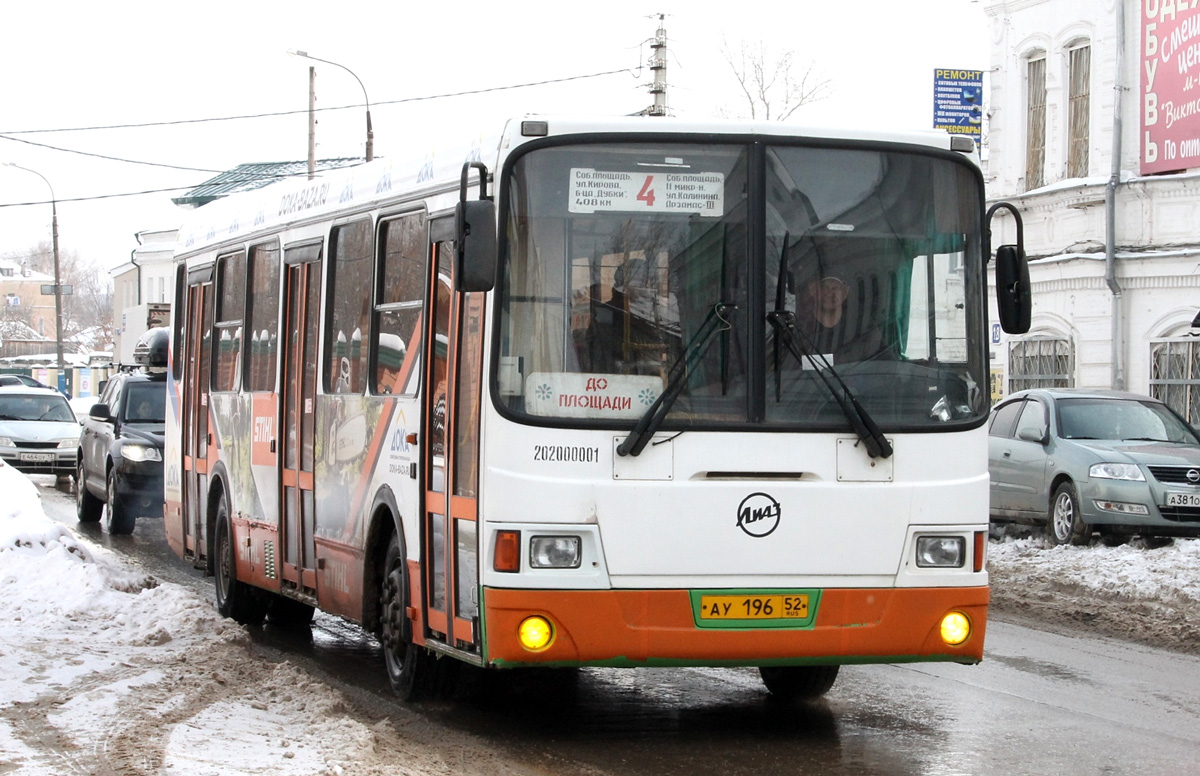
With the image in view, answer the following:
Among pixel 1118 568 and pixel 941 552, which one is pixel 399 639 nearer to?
pixel 941 552

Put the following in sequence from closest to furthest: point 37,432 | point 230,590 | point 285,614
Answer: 1. point 230,590
2. point 285,614
3. point 37,432

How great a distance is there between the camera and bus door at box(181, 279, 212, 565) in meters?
13.5

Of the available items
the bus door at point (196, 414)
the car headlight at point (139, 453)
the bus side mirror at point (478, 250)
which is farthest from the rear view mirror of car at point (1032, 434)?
the bus side mirror at point (478, 250)

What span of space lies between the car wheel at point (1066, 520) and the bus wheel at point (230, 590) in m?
8.34

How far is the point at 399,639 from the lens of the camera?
902cm

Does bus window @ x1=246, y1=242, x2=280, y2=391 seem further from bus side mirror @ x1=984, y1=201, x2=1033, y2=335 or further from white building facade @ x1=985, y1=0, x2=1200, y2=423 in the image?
white building facade @ x1=985, y1=0, x2=1200, y2=423

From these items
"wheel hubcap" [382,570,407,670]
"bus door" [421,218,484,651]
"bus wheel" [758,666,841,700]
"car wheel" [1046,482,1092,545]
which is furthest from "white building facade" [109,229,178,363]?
"bus door" [421,218,484,651]

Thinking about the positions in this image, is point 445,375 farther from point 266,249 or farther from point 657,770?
point 266,249

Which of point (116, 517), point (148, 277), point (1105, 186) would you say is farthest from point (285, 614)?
point (148, 277)

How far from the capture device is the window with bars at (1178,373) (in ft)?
84.7

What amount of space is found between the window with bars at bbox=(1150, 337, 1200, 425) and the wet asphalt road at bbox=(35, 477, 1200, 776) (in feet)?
50.0

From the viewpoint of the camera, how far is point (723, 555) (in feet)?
24.6

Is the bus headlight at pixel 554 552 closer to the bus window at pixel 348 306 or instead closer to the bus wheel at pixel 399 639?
the bus wheel at pixel 399 639

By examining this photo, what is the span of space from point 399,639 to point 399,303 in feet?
5.76
